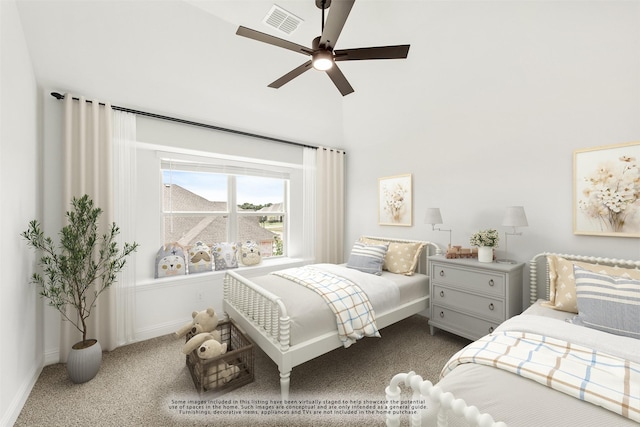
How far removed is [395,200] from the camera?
3799mm

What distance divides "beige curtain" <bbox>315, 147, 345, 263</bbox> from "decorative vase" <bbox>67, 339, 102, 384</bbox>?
274 centimetres

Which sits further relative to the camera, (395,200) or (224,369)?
(395,200)

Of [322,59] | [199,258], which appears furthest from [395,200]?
[199,258]

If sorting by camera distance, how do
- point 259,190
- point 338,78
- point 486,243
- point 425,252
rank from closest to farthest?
point 338,78 < point 486,243 < point 425,252 < point 259,190

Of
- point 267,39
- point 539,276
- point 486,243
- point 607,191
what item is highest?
point 267,39

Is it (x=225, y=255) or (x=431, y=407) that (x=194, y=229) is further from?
(x=431, y=407)

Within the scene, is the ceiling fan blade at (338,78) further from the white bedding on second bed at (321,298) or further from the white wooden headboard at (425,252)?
the white wooden headboard at (425,252)

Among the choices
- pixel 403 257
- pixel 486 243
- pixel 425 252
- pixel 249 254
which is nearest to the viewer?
pixel 486 243

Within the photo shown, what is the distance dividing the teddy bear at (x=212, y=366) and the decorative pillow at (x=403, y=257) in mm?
2026

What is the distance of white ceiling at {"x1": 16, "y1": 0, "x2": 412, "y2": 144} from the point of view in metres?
2.37

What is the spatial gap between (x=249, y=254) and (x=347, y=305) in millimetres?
1940

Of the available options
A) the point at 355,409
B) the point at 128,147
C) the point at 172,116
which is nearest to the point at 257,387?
the point at 355,409

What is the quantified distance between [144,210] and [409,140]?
3.39 meters

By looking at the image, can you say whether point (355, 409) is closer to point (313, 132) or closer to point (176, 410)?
point (176, 410)
